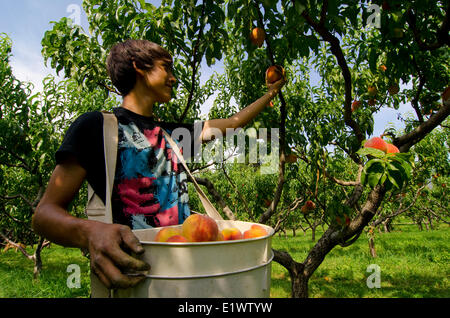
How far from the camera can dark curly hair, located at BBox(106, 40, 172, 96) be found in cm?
117

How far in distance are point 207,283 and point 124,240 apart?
205 millimetres

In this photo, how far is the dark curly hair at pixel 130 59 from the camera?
1.17 meters

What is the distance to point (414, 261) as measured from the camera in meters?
7.91

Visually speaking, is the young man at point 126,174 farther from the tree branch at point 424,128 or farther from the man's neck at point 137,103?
the tree branch at point 424,128

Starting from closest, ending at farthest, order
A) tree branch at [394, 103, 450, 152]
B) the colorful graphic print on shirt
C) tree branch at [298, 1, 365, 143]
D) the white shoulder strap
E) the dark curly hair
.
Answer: the white shoulder strap, the colorful graphic print on shirt, the dark curly hair, tree branch at [298, 1, 365, 143], tree branch at [394, 103, 450, 152]

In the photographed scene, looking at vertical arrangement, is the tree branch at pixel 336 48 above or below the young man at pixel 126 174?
above

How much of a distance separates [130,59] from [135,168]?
0.48m

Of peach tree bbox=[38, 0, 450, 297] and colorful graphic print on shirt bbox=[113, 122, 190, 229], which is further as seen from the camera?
peach tree bbox=[38, 0, 450, 297]

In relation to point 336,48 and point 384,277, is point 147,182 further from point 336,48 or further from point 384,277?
Result: point 384,277

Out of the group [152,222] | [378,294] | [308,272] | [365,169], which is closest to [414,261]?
[378,294]

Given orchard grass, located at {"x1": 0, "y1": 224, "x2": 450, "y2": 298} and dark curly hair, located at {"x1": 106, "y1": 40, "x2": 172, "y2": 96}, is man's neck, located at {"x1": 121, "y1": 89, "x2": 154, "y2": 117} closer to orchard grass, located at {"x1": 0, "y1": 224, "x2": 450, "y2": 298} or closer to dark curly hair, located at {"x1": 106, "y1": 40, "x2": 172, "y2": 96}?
dark curly hair, located at {"x1": 106, "y1": 40, "x2": 172, "y2": 96}

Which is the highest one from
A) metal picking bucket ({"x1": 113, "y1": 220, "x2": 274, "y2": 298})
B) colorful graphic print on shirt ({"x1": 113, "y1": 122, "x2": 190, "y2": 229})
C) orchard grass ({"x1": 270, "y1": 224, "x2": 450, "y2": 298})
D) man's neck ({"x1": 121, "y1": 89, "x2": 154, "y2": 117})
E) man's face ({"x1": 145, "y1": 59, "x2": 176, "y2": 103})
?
man's face ({"x1": 145, "y1": 59, "x2": 176, "y2": 103})

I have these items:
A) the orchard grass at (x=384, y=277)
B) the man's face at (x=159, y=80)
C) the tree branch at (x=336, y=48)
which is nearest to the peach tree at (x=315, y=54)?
the tree branch at (x=336, y=48)

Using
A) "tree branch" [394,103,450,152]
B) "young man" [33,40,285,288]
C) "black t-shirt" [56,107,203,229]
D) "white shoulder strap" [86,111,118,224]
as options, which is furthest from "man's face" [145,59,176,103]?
"tree branch" [394,103,450,152]
